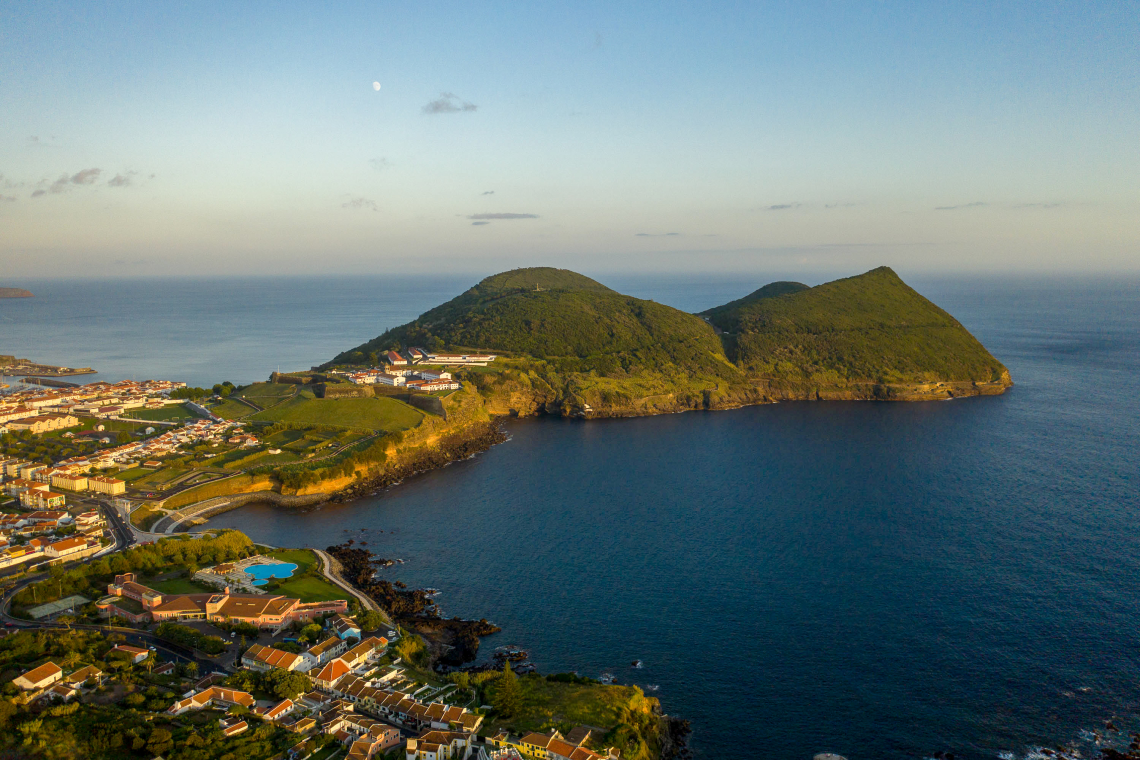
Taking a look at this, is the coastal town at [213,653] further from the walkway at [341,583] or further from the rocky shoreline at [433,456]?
the rocky shoreline at [433,456]

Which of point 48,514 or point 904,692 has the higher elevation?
point 48,514

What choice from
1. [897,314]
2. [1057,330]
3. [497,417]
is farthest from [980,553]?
[1057,330]

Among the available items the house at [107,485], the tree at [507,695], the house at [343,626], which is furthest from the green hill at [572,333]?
the tree at [507,695]

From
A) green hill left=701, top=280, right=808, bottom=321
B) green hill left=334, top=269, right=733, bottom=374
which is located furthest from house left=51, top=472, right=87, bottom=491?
green hill left=701, top=280, right=808, bottom=321

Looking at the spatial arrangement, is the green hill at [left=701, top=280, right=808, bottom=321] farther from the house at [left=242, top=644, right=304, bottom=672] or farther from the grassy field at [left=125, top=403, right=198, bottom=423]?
the house at [left=242, top=644, right=304, bottom=672]

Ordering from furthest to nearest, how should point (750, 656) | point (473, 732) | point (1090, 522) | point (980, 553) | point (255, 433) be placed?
point (255, 433)
point (1090, 522)
point (980, 553)
point (750, 656)
point (473, 732)

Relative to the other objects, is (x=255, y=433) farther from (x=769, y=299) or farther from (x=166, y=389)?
(x=769, y=299)

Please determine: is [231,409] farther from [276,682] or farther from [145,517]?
[276,682]
